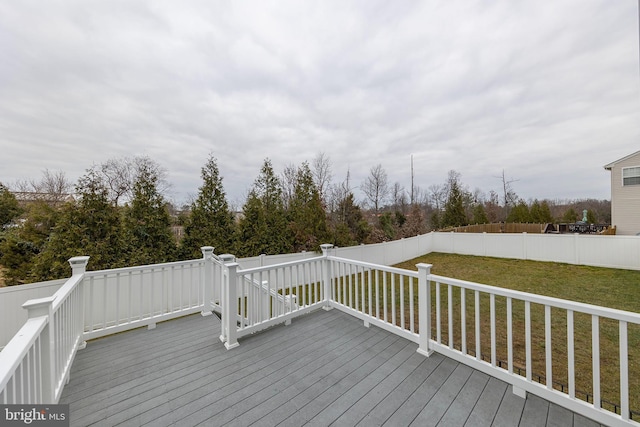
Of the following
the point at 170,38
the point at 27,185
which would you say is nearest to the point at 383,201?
the point at 170,38

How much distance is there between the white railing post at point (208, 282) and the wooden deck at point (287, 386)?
31.5 inches

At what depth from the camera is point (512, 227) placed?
16328 mm

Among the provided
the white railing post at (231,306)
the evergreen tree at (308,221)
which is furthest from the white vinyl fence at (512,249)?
the white railing post at (231,306)

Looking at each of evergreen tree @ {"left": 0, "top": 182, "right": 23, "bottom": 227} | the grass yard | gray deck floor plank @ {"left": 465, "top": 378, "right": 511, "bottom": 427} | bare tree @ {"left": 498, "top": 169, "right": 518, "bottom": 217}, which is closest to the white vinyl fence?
the grass yard

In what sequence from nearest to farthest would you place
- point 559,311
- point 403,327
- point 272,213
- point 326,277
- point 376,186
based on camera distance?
point 403,327, point 326,277, point 559,311, point 272,213, point 376,186

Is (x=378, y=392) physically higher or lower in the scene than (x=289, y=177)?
lower

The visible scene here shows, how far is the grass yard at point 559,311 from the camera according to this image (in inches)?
118

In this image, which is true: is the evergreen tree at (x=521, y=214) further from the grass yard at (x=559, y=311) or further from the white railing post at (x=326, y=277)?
the white railing post at (x=326, y=277)

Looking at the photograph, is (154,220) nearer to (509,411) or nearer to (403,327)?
(403,327)

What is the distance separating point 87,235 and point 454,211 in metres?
19.9

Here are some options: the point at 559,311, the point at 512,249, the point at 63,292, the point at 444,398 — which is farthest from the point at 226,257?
the point at 512,249

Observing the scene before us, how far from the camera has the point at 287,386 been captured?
225cm

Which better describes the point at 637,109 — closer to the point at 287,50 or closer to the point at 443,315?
the point at 443,315

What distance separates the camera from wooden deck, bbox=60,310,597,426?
1.87 m
